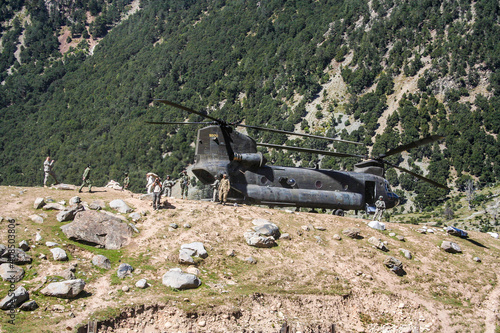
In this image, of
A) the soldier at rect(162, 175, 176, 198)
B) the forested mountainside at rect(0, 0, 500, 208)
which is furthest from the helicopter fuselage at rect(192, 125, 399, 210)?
the forested mountainside at rect(0, 0, 500, 208)

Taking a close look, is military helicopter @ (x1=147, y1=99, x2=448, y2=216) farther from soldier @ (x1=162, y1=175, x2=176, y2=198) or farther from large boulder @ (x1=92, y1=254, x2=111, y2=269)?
large boulder @ (x1=92, y1=254, x2=111, y2=269)

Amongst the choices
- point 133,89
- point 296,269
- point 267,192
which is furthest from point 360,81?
point 296,269

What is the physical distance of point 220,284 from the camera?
16.9 metres

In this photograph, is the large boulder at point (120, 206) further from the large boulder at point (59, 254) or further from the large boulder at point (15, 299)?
the large boulder at point (15, 299)

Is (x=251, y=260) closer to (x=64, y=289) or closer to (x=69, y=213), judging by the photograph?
(x=64, y=289)

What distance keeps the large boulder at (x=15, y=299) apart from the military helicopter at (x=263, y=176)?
41.6ft

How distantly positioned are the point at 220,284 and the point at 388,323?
725 cm

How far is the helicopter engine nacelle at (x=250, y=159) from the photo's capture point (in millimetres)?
26031

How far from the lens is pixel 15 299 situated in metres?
13.2

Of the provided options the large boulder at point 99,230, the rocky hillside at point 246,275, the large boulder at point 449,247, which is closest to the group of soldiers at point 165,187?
the rocky hillside at point 246,275

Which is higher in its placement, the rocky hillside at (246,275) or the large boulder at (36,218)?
the large boulder at (36,218)

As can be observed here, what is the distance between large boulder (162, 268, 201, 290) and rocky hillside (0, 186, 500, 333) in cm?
15

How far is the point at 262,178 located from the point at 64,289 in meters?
14.7

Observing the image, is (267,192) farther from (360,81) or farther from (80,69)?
(80,69)
